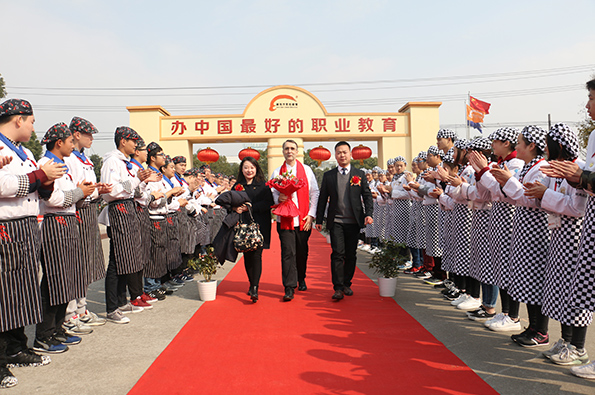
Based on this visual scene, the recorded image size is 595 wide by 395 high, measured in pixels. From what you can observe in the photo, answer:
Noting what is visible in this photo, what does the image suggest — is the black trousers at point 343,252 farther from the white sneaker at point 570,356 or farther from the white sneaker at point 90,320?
the white sneaker at point 90,320

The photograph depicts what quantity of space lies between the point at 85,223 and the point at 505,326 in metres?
4.24

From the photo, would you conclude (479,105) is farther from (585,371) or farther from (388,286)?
(585,371)

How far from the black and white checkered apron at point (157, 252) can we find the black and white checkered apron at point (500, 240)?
158 inches

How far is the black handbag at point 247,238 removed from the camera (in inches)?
204

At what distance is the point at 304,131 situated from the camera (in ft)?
61.8

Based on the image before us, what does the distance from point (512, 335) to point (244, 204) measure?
334 centimetres

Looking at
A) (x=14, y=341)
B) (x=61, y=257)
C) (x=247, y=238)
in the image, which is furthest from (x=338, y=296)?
(x=14, y=341)

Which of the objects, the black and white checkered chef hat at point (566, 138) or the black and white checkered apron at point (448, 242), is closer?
the black and white checkered chef hat at point (566, 138)

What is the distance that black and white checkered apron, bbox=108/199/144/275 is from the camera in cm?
452

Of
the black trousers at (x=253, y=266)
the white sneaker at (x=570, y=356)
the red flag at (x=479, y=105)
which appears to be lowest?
the white sneaker at (x=570, y=356)

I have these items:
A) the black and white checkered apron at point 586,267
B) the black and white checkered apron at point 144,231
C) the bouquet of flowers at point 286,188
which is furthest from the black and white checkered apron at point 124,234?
the black and white checkered apron at point 586,267

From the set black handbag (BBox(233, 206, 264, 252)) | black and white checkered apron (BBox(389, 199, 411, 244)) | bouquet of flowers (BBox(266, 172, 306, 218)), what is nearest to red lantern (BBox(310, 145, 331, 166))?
black and white checkered apron (BBox(389, 199, 411, 244))

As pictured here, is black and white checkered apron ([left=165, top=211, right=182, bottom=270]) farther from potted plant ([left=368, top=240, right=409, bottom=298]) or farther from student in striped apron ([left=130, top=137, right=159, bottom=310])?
potted plant ([left=368, top=240, right=409, bottom=298])

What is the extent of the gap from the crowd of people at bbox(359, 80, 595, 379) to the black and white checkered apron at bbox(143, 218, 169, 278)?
3649mm
